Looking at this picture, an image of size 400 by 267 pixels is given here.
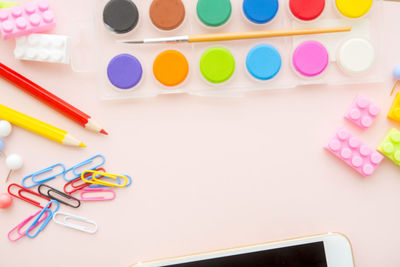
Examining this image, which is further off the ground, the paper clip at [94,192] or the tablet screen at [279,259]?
the paper clip at [94,192]

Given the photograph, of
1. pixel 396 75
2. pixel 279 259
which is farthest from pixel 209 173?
pixel 396 75

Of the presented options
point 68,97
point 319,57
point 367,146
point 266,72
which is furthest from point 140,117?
point 367,146

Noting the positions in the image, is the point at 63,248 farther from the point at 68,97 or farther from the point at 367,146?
the point at 367,146

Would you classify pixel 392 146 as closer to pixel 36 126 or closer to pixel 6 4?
pixel 36 126

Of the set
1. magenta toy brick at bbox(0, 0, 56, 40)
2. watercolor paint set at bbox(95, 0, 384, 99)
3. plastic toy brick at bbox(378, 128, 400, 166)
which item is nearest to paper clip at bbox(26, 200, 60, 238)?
watercolor paint set at bbox(95, 0, 384, 99)

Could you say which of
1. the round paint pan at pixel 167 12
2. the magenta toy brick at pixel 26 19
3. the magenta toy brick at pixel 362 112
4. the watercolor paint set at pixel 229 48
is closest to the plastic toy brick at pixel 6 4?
the magenta toy brick at pixel 26 19

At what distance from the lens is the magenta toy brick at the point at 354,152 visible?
86cm

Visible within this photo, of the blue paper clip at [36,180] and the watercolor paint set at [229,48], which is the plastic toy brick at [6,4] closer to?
the watercolor paint set at [229,48]

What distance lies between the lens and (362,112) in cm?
87

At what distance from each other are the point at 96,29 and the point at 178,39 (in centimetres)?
18

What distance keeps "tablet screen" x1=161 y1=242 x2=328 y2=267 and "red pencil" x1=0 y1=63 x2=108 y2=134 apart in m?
0.36

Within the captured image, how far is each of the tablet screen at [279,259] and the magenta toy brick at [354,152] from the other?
196 millimetres

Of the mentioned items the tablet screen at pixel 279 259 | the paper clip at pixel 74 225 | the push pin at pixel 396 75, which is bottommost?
the tablet screen at pixel 279 259

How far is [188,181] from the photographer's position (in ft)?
2.81
